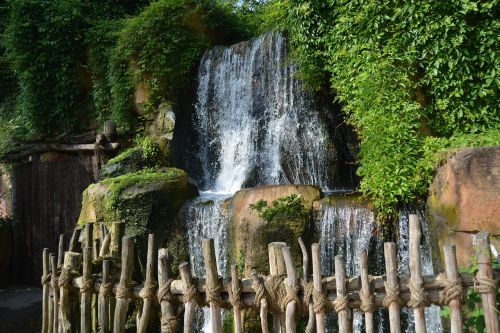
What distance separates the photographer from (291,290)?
10.8 ft

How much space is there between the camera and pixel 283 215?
6.56m

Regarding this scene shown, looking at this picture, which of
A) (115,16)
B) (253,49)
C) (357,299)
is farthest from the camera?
Result: (115,16)

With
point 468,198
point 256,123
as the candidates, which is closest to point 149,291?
point 468,198

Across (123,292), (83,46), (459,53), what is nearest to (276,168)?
(459,53)

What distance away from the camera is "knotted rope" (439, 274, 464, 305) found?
3057mm

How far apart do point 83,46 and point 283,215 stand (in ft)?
30.0

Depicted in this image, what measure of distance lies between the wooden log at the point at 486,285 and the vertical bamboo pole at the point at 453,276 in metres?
0.15

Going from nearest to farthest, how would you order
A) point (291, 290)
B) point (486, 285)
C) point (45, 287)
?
point (486, 285) → point (291, 290) → point (45, 287)

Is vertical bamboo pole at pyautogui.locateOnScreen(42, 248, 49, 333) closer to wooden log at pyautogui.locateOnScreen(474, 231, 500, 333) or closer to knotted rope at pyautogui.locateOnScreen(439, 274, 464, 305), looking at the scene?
knotted rope at pyautogui.locateOnScreen(439, 274, 464, 305)

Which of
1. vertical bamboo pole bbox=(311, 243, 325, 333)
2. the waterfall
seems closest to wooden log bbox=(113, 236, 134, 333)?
vertical bamboo pole bbox=(311, 243, 325, 333)

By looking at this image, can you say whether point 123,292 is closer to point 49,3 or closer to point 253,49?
point 253,49

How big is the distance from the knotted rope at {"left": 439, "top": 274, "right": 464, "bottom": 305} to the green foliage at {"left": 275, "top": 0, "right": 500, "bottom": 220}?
3.20 metres

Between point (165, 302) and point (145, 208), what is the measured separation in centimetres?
426

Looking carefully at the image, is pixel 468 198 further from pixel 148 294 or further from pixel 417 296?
pixel 148 294
